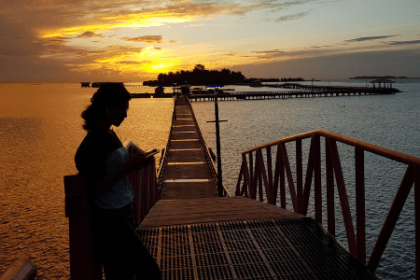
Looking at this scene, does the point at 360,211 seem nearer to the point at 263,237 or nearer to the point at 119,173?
the point at 263,237

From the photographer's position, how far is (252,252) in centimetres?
382

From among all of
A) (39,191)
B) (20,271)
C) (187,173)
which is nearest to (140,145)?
(39,191)

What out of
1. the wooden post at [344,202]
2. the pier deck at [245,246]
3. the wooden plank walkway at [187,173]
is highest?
the wooden post at [344,202]

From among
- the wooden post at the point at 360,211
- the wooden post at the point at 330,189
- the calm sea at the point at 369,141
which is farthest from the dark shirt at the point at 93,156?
the calm sea at the point at 369,141

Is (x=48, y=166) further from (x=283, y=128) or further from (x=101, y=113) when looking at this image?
(x=101, y=113)

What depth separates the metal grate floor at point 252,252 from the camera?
3.35m

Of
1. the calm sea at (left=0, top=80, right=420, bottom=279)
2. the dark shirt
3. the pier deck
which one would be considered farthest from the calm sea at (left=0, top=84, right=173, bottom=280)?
the dark shirt

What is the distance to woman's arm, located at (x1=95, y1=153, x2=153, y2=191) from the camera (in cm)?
239

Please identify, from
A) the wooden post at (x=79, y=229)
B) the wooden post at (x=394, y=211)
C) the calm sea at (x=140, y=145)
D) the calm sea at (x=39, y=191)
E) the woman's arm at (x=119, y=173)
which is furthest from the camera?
the calm sea at (x=39, y=191)

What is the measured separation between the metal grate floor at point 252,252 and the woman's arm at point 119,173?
50.0 inches

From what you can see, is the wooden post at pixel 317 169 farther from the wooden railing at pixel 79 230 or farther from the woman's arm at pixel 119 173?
the wooden railing at pixel 79 230

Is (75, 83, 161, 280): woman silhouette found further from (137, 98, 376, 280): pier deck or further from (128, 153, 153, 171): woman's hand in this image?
(137, 98, 376, 280): pier deck

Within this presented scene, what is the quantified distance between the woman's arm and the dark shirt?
0.11 ft

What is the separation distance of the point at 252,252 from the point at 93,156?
6.91 feet
